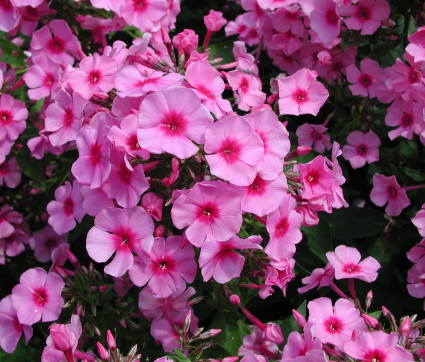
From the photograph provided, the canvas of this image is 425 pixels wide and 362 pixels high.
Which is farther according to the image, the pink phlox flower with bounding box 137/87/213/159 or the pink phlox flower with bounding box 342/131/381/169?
the pink phlox flower with bounding box 342/131/381/169

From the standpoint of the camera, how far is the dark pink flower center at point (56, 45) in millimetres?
2357

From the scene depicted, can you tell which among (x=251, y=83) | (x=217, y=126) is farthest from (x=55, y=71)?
(x=217, y=126)

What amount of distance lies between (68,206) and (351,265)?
3.48 feet

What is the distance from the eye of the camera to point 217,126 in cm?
157

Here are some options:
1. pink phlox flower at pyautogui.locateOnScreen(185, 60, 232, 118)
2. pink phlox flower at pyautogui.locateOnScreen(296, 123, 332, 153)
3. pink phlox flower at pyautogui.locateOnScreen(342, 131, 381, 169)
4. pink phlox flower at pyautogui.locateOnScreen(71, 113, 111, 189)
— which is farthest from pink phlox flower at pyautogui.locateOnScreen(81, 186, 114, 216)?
pink phlox flower at pyautogui.locateOnScreen(342, 131, 381, 169)

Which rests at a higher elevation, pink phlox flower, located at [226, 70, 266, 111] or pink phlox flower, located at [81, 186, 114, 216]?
pink phlox flower, located at [226, 70, 266, 111]

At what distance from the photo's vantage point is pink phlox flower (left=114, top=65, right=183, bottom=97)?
1650mm

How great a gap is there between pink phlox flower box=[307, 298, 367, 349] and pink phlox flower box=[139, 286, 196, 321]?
42 cm

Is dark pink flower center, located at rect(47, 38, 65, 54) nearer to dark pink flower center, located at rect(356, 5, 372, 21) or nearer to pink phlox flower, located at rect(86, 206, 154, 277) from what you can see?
pink phlox flower, located at rect(86, 206, 154, 277)

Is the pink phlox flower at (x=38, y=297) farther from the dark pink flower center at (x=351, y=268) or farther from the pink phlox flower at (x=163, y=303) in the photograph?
the dark pink flower center at (x=351, y=268)

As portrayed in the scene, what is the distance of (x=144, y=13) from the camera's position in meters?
2.28

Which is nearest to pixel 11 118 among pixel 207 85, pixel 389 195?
pixel 207 85

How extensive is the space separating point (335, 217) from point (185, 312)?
2.83ft

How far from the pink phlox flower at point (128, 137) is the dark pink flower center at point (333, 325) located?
0.78 metres
